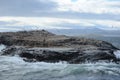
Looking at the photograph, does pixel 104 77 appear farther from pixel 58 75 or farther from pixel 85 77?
pixel 58 75

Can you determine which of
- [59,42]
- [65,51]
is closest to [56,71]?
[65,51]

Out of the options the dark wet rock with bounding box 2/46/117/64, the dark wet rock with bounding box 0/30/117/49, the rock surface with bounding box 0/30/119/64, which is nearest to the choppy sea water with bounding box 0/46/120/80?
the dark wet rock with bounding box 2/46/117/64

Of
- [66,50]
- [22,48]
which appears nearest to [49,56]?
[66,50]

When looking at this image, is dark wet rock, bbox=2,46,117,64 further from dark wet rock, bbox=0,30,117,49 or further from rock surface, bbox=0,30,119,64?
dark wet rock, bbox=0,30,117,49

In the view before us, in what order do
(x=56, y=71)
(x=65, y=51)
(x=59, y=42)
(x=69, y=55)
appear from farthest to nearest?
1. (x=59, y=42)
2. (x=65, y=51)
3. (x=69, y=55)
4. (x=56, y=71)

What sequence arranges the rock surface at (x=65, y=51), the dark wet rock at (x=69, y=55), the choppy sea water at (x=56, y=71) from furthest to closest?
1. the rock surface at (x=65, y=51)
2. the dark wet rock at (x=69, y=55)
3. the choppy sea water at (x=56, y=71)

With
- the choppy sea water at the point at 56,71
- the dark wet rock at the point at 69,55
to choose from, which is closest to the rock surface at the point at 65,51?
the dark wet rock at the point at 69,55

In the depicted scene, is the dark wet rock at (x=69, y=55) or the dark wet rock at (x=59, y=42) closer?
the dark wet rock at (x=69, y=55)

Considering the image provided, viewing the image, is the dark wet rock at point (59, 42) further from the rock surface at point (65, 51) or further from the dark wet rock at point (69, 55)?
the dark wet rock at point (69, 55)

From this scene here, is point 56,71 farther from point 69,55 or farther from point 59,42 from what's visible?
point 59,42

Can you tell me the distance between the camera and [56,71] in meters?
35.6

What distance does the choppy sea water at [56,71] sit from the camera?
33.0 metres

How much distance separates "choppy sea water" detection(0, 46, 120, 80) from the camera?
33.0 metres

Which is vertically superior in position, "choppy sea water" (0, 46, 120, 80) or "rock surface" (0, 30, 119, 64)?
"rock surface" (0, 30, 119, 64)
